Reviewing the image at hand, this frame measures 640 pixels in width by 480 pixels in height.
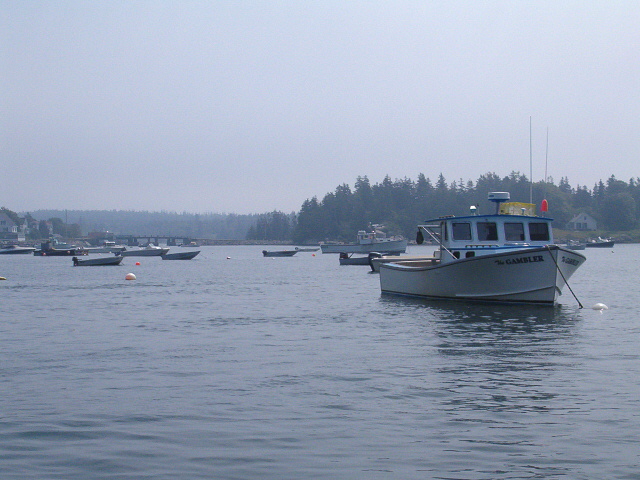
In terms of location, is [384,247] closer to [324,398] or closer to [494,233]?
[494,233]

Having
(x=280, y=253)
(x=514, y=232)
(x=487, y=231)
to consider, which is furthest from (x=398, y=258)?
(x=280, y=253)

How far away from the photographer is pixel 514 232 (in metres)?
32.8

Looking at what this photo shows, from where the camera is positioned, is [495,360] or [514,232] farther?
[514,232]

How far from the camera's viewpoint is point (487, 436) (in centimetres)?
1138

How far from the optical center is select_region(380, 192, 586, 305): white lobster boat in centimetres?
2978

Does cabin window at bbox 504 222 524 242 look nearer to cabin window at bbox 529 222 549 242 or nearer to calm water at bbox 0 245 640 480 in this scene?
cabin window at bbox 529 222 549 242

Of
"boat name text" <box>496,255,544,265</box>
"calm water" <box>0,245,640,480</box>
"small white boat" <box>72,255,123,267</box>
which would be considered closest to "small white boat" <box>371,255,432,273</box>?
"boat name text" <box>496,255,544,265</box>

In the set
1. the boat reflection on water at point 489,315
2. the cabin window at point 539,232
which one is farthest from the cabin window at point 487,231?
the boat reflection on water at point 489,315

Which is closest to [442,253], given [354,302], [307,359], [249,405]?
[354,302]

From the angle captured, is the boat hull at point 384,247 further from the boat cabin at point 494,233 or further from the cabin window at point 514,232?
the cabin window at point 514,232

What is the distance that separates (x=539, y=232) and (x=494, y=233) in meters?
1.86

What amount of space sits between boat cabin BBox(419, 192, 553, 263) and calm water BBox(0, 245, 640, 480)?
476 cm

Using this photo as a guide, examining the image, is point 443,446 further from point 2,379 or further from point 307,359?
point 2,379

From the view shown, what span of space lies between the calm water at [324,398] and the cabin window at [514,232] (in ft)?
16.2
